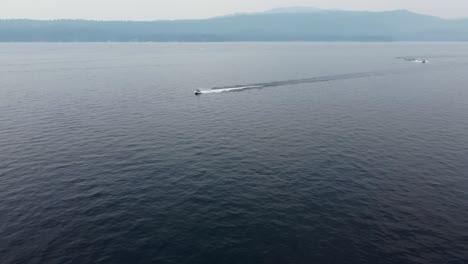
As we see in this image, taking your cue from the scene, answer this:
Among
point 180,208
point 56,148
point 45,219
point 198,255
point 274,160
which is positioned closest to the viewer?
point 198,255

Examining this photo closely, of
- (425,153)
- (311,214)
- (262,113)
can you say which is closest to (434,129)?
(425,153)

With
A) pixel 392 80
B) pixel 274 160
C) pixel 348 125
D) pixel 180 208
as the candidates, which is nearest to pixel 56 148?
pixel 180 208

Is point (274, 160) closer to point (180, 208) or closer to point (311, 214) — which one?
point (311, 214)

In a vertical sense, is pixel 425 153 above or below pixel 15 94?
below

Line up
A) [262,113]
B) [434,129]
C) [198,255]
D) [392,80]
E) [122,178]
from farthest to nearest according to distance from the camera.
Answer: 1. [392,80]
2. [262,113]
3. [434,129]
4. [122,178]
5. [198,255]

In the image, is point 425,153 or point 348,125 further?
point 348,125

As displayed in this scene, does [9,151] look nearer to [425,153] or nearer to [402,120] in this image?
[425,153]
